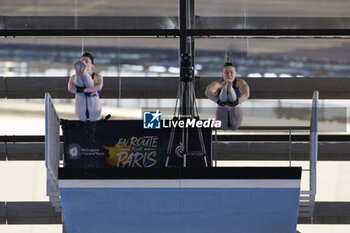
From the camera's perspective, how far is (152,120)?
14258mm

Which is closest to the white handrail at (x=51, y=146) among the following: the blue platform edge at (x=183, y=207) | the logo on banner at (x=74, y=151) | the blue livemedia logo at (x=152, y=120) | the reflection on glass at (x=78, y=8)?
the logo on banner at (x=74, y=151)

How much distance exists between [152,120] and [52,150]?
1432mm

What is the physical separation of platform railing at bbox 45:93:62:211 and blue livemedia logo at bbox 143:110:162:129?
4.21ft

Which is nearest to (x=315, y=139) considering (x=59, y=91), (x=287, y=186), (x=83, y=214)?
(x=287, y=186)

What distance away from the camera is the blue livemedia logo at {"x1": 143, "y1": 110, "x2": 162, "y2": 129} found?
46.6 ft

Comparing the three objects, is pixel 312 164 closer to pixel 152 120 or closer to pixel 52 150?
pixel 152 120

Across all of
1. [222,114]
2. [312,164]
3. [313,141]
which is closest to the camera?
[222,114]

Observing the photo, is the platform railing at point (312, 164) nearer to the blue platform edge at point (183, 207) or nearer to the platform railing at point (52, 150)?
the blue platform edge at point (183, 207)

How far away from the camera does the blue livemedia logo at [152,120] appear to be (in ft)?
46.6

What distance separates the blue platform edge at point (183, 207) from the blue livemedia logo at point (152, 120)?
0.76 meters

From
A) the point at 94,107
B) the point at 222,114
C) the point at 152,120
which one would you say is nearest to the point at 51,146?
the point at 94,107

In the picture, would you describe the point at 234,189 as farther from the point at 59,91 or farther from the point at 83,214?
the point at 59,91

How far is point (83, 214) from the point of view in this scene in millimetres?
14242

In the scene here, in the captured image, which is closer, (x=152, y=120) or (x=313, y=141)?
(x=152, y=120)
